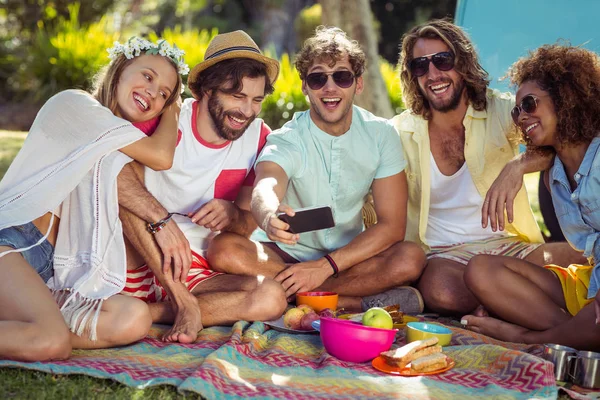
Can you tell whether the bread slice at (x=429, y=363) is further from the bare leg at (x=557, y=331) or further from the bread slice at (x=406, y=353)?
the bare leg at (x=557, y=331)

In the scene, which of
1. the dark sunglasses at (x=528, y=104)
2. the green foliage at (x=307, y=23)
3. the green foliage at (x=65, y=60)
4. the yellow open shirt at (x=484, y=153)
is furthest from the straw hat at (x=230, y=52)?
the green foliage at (x=307, y=23)

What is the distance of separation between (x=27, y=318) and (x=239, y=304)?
1286mm

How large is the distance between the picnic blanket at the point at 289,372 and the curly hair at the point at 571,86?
1192 mm

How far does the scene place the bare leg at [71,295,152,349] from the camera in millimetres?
3656

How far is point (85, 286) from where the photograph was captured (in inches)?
147

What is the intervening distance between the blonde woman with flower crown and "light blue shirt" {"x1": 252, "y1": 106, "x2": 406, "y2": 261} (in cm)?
96

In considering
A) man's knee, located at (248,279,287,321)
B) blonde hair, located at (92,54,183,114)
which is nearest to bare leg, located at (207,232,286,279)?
man's knee, located at (248,279,287,321)

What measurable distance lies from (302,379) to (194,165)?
66.5 inches

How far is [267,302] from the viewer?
4270mm

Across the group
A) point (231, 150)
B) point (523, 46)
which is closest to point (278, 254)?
point (231, 150)

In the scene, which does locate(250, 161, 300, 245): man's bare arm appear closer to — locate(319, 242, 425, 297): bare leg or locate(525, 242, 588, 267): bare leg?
locate(319, 242, 425, 297): bare leg

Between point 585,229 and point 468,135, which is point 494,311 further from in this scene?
point 468,135

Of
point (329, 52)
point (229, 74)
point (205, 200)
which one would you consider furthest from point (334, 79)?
point (205, 200)

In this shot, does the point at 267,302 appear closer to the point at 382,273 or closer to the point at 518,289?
the point at 382,273
